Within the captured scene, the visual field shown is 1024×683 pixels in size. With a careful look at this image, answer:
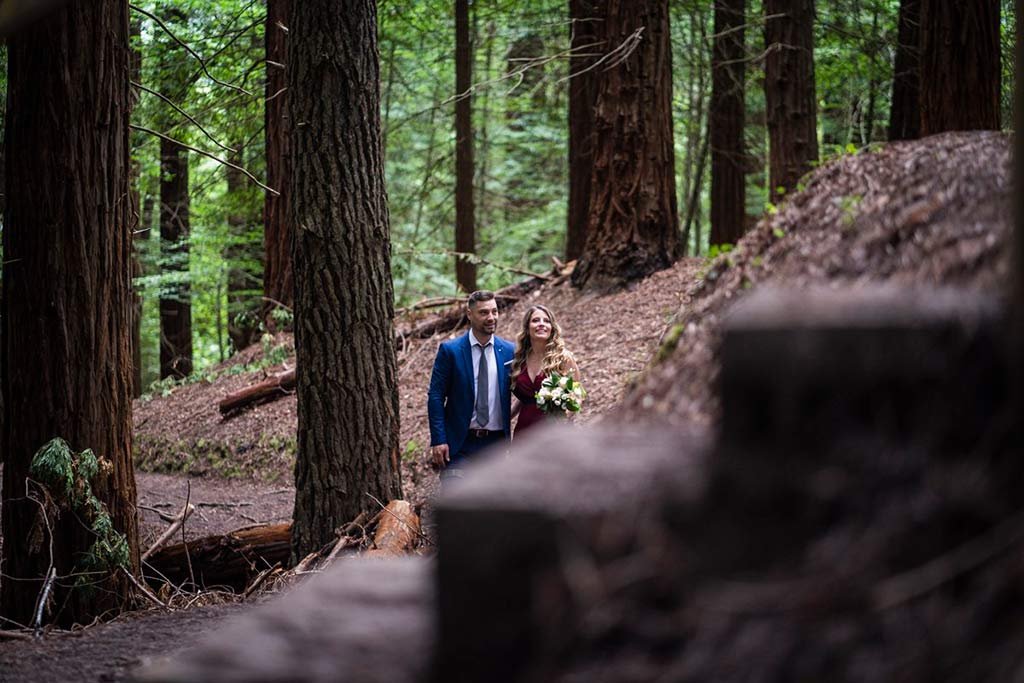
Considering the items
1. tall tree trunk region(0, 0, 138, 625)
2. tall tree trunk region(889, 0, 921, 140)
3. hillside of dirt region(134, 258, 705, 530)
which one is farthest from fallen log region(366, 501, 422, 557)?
tall tree trunk region(889, 0, 921, 140)

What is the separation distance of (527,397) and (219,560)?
9.53 feet

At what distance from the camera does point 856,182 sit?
3.57m

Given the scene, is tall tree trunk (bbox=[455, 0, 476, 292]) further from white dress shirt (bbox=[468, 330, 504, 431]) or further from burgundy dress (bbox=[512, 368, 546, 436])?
burgundy dress (bbox=[512, 368, 546, 436])

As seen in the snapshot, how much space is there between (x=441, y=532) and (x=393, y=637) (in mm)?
417

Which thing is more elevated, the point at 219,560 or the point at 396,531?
the point at 396,531

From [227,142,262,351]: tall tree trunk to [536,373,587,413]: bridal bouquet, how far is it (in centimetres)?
1071

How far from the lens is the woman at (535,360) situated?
713 centimetres

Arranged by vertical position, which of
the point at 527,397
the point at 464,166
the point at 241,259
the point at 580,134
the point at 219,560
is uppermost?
the point at 580,134

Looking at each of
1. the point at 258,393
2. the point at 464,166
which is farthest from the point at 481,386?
the point at 464,166

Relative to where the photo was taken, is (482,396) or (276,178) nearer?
(482,396)

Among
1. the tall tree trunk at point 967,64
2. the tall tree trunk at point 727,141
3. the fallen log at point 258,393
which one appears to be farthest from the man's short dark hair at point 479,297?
the tall tree trunk at point 727,141

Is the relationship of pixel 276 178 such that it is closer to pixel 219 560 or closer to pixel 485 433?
pixel 219 560

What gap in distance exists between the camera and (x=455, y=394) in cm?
743

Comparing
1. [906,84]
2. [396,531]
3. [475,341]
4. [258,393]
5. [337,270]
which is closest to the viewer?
[396,531]
